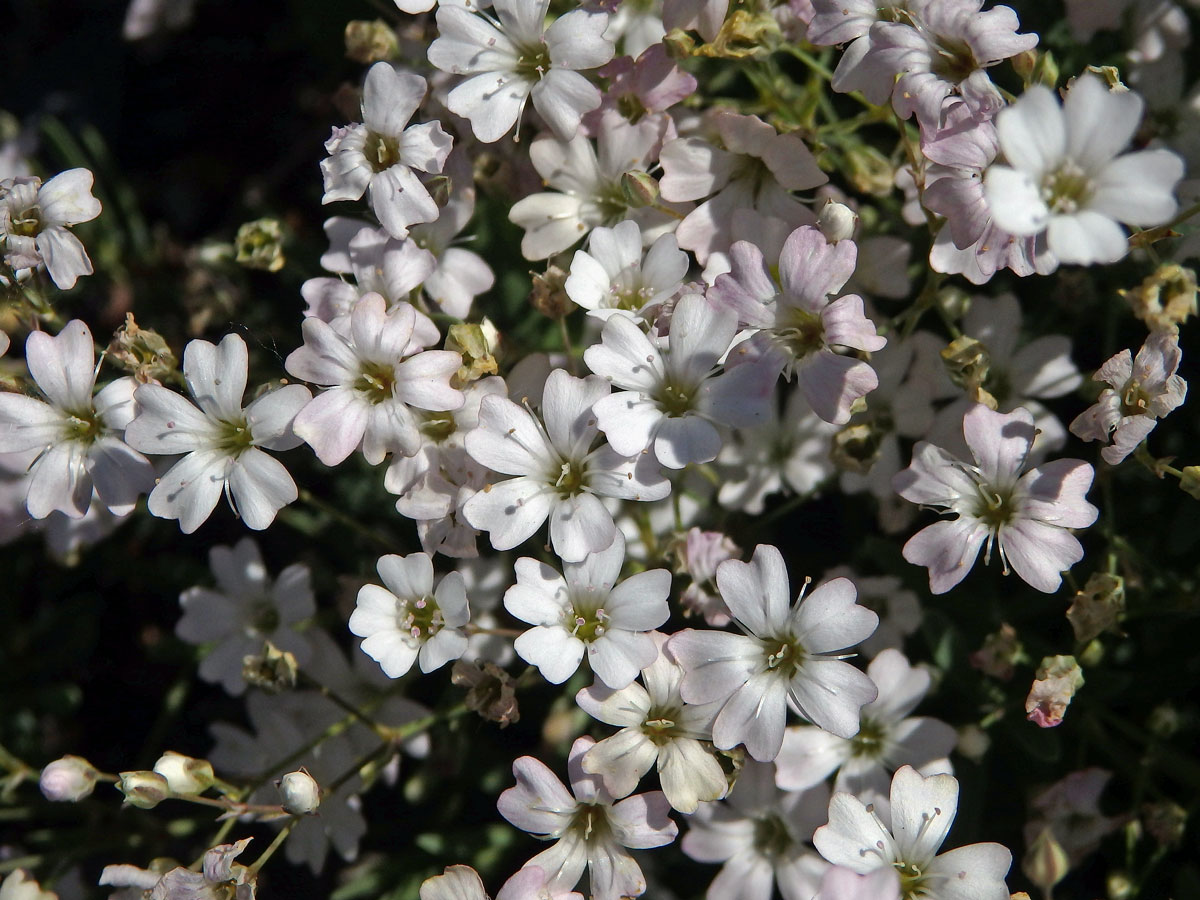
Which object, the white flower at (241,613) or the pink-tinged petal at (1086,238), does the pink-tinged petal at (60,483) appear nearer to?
the white flower at (241,613)

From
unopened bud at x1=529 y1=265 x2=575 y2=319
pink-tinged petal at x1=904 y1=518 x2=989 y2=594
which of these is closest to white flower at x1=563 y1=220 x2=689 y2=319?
unopened bud at x1=529 y1=265 x2=575 y2=319

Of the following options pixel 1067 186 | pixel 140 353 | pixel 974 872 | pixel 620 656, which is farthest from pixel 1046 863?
pixel 140 353

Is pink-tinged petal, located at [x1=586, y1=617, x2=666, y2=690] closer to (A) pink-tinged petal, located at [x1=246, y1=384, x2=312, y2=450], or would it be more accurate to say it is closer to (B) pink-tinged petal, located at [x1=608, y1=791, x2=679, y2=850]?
(B) pink-tinged petal, located at [x1=608, y1=791, x2=679, y2=850]

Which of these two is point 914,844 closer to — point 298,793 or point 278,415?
point 298,793

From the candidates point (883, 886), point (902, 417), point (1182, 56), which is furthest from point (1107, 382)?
point (1182, 56)

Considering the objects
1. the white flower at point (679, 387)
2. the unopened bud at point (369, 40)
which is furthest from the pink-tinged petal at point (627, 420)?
the unopened bud at point (369, 40)

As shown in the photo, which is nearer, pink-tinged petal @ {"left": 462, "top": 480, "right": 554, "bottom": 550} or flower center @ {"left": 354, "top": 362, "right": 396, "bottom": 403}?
pink-tinged petal @ {"left": 462, "top": 480, "right": 554, "bottom": 550}
